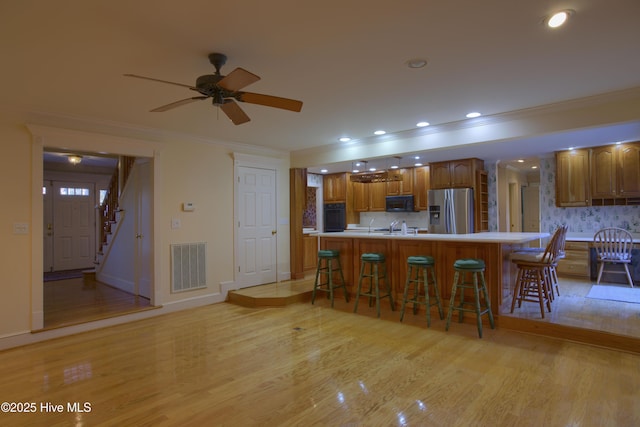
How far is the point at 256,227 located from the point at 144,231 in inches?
65.4

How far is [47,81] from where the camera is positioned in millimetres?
2955

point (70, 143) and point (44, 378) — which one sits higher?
point (70, 143)

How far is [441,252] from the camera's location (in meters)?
4.28

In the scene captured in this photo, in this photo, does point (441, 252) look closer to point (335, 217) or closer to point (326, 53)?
point (326, 53)

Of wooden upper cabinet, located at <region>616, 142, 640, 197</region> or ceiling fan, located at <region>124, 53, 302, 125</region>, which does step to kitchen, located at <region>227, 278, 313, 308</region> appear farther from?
wooden upper cabinet, located at <region>616, 142, 640, 197</region>

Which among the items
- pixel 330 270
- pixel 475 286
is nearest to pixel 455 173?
pixel 330 270

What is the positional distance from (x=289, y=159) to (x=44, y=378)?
4.55 metres

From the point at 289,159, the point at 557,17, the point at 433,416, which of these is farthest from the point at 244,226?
the point at 557,17

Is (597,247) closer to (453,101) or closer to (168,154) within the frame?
(453,101)

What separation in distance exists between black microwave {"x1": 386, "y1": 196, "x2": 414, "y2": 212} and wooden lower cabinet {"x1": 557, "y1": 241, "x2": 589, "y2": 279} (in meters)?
2.86

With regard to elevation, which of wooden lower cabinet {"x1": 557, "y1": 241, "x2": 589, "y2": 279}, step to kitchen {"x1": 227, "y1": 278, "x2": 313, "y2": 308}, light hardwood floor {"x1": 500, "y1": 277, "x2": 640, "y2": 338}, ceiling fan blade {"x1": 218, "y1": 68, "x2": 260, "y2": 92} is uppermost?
ceiling fan blade {"x1": 218, "y1": 68, "x2": 260, "y2": 92}

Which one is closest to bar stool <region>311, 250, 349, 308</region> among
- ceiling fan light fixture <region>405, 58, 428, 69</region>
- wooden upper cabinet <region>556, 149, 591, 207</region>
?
ceiling fan light fixture <region>405, 58, 428, 69</region>

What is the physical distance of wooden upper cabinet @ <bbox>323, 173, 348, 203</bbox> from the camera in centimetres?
841

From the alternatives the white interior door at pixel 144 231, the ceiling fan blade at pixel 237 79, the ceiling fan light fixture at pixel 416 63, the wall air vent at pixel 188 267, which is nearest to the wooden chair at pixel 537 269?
the ceiling fan light fixture at pixel 416 63
